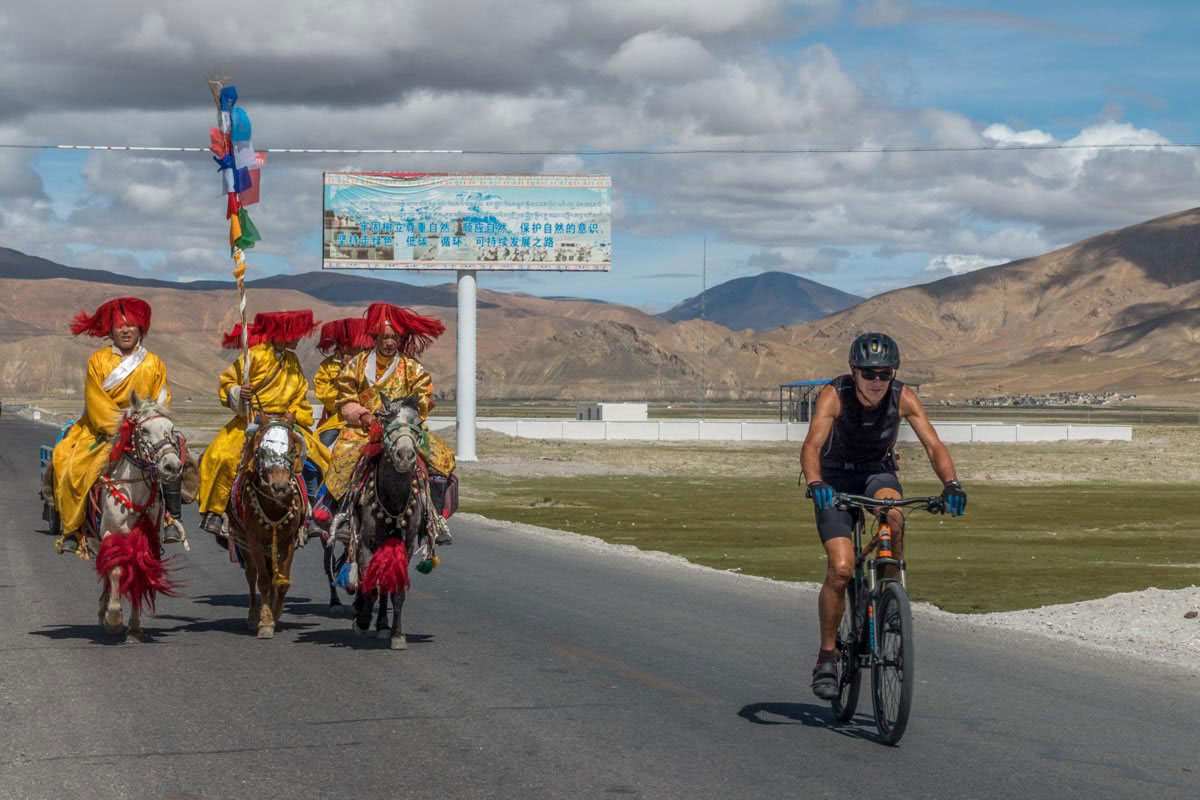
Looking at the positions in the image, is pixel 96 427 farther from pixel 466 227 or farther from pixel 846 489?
pixel 466 227

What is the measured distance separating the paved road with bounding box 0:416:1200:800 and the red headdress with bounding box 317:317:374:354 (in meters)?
2.36

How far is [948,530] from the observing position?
26547mm

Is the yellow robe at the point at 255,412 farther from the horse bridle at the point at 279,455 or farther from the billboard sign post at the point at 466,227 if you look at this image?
the billboard sign post at the point at 466,227

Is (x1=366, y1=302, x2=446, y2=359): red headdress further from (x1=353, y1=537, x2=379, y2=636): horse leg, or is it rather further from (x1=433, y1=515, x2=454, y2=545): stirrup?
(x1=353, y1=537, x2=379, y2=636): horse leg

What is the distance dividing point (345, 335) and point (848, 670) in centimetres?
586

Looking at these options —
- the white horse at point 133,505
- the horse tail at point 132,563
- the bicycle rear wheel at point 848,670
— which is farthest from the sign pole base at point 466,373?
the bicycle rear wheel at point 848,670

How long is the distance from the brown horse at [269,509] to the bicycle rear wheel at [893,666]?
5058 millimetres

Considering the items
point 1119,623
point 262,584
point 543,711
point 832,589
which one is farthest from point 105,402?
point 1119,623

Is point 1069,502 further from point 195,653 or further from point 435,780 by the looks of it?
point 435,780

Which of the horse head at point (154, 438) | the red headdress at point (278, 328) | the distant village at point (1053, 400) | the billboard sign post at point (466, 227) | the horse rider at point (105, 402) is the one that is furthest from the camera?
the distant village at point (1053, 400)

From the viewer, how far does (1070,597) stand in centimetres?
1645

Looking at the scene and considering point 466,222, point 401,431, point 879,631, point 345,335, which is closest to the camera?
point 879,631

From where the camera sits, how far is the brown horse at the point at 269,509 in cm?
1172

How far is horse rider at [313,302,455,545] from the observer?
12062mm
